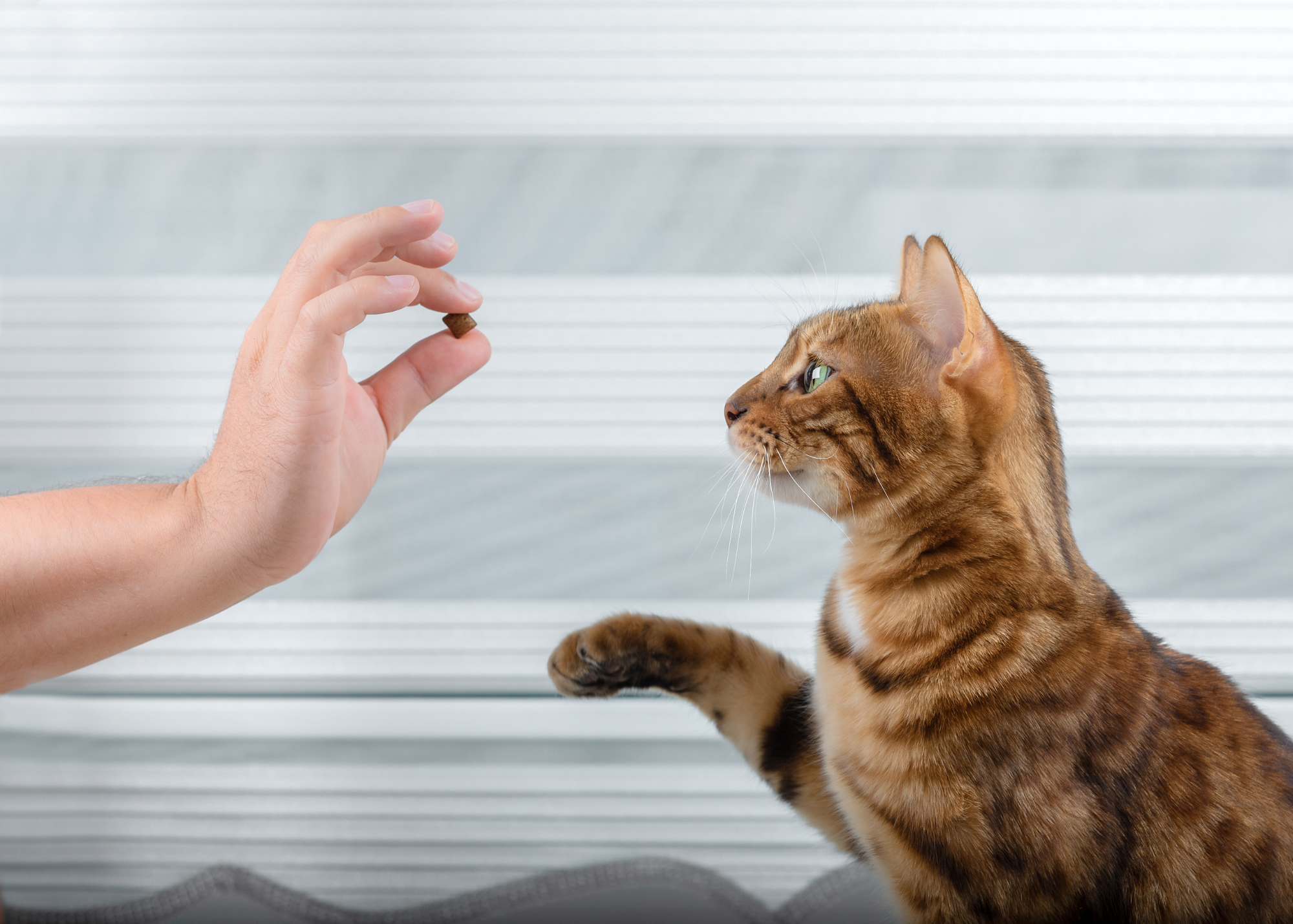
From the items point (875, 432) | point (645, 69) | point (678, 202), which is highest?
point (645, 69)

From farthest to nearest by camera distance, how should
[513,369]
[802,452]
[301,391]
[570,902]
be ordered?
[513,369], [570,902], [802,452], [301,391]

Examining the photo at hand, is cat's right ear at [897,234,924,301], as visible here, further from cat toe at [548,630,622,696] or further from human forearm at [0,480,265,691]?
human forearm at [0,480,265,691]

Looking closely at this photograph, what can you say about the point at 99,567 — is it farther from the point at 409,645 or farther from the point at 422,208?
the point at 409,645

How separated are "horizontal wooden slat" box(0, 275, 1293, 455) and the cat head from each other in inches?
20.8

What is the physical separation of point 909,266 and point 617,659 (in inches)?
17.5

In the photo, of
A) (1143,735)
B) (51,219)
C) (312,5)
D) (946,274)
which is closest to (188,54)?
(312,5)

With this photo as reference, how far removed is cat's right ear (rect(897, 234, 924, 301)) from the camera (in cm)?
76

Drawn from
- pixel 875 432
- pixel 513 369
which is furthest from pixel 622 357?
pixel 875 432

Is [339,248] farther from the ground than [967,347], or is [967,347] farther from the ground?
[339,248]

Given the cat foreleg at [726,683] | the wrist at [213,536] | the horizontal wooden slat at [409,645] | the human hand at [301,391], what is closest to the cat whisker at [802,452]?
the cat foreleg at [726,683]

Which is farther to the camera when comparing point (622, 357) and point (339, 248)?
point (622, 357)

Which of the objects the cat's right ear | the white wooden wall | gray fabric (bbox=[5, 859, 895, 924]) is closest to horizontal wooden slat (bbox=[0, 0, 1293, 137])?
the white wooden wall

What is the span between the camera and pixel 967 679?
2.11 feet

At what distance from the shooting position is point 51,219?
4.42 feet
